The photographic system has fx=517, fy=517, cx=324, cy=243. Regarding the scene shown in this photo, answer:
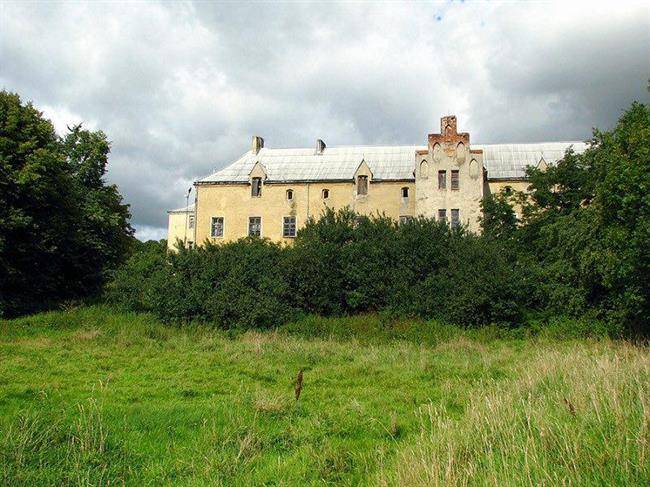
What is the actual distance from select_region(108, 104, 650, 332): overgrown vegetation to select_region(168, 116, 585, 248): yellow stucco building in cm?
1030

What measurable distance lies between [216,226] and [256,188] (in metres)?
4.75

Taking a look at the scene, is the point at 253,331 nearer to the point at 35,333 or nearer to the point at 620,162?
the point at 35,333

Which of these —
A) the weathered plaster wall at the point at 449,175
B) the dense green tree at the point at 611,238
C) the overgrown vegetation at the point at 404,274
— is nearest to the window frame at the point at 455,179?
the weathered plaster wall at the point at 449,175

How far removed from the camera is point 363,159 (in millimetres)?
43656

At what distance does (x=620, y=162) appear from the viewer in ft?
53.7

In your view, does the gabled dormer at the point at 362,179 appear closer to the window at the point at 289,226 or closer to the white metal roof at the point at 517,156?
the window at the point at 289,226

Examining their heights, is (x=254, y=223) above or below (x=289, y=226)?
above

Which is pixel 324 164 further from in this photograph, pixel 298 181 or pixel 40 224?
pixel 40 224

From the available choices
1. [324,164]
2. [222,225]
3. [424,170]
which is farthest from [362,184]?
[222,225]

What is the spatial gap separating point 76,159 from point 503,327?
30422 millimetres

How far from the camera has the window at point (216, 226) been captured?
1741 inches

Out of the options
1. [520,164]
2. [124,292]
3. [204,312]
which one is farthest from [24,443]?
[520,164]

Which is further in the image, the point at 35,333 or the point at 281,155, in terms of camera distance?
the point at 281,155

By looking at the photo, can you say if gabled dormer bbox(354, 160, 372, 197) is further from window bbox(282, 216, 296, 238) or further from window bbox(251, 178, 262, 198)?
window bbox(251, 178, 262, 198)
